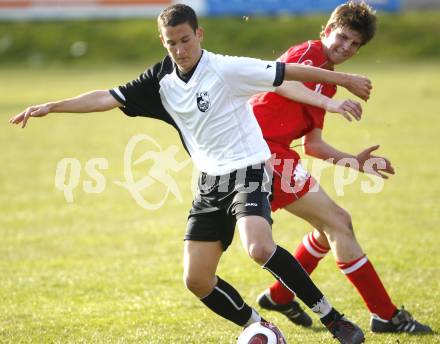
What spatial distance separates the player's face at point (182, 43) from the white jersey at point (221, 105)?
82 millimetres

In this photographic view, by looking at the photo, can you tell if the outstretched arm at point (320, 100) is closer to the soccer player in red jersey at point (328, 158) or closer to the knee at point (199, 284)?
the soccer player in red jersey at point (328, 158)

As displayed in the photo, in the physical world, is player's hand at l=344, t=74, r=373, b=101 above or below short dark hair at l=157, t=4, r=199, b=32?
below

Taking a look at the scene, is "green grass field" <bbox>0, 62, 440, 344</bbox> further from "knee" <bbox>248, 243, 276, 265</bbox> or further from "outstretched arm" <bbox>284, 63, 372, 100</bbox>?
"outstretched arm" <bbox>284, 63, 372, 100</bbox>

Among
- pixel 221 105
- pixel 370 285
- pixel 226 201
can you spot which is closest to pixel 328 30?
pixel 221 105

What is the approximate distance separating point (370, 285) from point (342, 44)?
1.47 meters

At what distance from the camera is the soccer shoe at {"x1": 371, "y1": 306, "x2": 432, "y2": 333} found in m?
5.25

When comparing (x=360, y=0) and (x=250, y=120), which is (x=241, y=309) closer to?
(x=250, y=120)

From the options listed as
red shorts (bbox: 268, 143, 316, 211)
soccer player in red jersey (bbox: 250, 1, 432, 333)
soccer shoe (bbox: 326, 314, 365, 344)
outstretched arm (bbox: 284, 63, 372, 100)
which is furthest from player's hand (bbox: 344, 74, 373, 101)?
soccer shoe (bbox: 326, 314, 365, 344)

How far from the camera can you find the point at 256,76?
457cm

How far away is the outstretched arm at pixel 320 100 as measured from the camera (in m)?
4.41

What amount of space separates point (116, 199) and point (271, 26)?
2414 centimetres

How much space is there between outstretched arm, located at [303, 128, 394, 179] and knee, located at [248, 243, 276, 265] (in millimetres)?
1178

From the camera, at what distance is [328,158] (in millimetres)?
5441

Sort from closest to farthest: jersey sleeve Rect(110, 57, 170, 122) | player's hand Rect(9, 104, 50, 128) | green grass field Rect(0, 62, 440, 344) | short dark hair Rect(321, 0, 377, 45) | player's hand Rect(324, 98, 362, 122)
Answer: player's hand Rect(324, 98, 362, 122), player's hand Rect(9, 104, 50, 128), jersey sleeve Rect(110, 57, 170, 122), short dark hair Rect(321, 0, 377, 45), green grass field Rect(0, 62, 440, 344)
